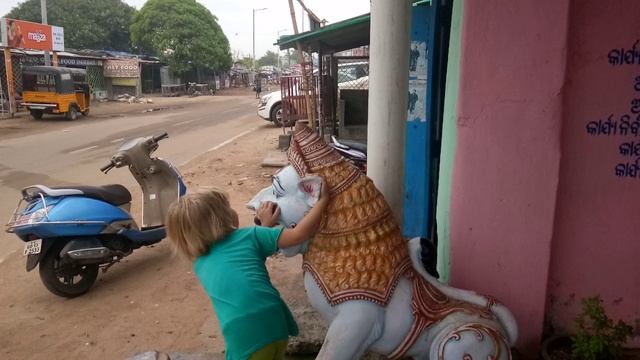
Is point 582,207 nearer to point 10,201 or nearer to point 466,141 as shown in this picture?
point 466,141

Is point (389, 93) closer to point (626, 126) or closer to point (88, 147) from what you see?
point (626, 126)

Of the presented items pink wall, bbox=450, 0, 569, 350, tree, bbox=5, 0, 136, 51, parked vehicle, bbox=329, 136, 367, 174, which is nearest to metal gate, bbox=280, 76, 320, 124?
parked vehicle, bbox=329, 136, 367, 174

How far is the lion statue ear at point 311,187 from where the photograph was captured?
211 centimetres

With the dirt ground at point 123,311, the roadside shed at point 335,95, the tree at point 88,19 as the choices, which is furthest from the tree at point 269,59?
the dirt ground at point 123,311

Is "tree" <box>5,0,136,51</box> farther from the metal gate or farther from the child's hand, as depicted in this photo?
the child's hand

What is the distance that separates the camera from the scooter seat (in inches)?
177

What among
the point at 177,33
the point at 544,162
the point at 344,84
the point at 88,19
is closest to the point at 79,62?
the point at 177,33

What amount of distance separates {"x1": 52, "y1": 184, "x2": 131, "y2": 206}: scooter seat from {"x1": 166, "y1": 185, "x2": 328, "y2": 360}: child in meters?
2.58

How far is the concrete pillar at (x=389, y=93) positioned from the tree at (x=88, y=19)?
42461 mm

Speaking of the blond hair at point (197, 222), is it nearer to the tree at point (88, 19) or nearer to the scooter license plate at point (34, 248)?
the scooter license plate at point (34, 248)

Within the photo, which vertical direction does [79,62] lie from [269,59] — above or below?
below

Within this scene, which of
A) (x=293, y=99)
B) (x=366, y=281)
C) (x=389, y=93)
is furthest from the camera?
(x=293, y=99)

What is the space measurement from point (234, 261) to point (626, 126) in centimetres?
194

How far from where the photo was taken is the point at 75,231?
13.7 feet
